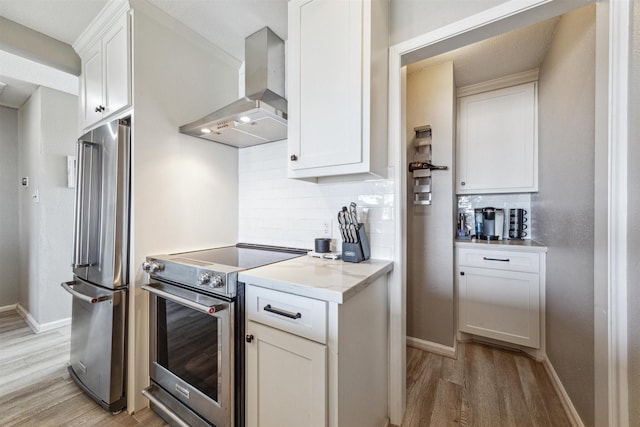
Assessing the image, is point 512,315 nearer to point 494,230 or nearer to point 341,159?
point 494,230

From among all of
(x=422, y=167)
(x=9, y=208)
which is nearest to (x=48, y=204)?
(x=9, y=208)

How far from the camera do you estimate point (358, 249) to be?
145 cm

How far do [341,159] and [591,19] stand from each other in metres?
1.43

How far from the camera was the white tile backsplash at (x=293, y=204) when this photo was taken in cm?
155

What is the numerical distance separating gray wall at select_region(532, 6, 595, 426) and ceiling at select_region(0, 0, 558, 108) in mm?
190

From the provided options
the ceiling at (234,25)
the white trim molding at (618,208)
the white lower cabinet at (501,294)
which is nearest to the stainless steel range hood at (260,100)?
the ceiling at (234,25)

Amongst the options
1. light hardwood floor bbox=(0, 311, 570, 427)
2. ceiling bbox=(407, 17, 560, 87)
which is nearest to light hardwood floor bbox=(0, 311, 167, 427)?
light hardwood floor bbox=(0, 311, 570, 427)

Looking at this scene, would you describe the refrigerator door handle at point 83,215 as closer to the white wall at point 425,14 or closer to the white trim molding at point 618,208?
the white wall at point 425,14

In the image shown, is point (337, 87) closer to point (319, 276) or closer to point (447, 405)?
point (319, 276)

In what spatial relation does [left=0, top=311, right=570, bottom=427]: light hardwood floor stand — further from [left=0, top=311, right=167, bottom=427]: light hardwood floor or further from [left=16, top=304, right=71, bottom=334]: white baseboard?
[left=16, top=304, right=71, bottom=334]: white baseboard

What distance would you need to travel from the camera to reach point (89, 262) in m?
1.76

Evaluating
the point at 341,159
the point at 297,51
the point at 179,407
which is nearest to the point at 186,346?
the point at 179,407

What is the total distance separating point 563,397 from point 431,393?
0.80 metres

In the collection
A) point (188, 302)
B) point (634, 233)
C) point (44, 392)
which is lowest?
point (44, 392)
